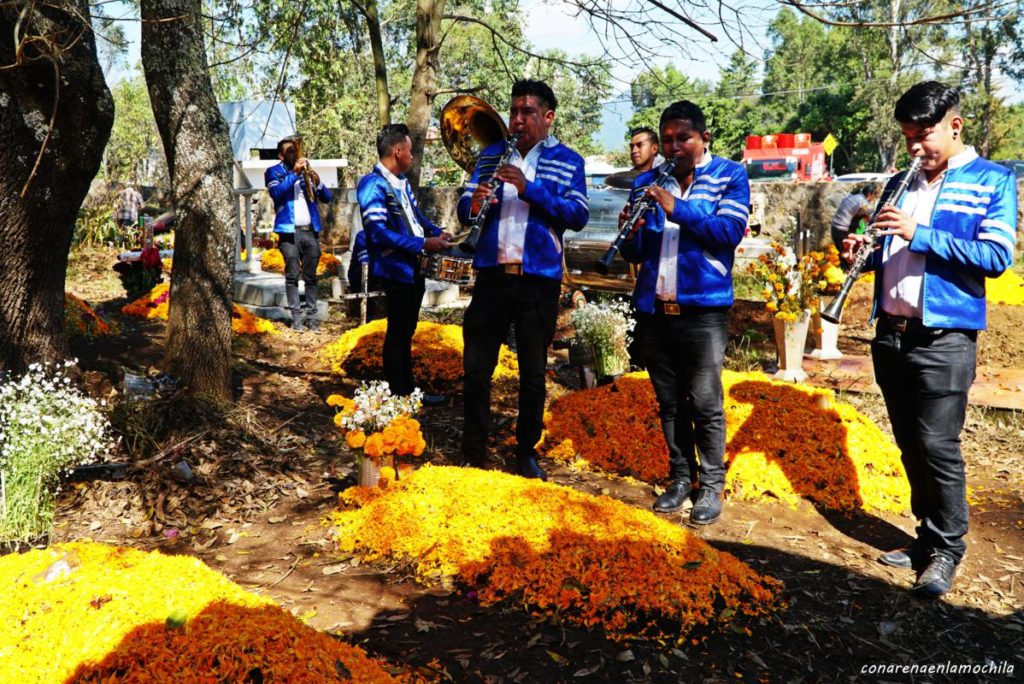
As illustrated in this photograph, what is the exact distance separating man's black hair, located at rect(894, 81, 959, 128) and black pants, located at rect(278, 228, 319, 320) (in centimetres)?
714

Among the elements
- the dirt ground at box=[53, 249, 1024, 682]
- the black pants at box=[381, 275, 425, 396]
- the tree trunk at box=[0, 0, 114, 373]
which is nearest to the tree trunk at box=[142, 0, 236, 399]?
the dirt ground at box=[53, 249, 1024, 682]

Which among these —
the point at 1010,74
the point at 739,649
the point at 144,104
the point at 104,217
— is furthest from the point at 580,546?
the point at 144,104

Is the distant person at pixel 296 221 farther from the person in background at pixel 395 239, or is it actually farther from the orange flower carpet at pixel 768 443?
the orange flower carpet at pixel 768 443

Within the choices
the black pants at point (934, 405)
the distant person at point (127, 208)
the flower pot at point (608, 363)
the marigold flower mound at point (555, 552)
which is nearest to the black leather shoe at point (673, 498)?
the marigold flower mound at point (555, 552)

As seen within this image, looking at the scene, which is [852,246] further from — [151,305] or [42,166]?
[151,305]

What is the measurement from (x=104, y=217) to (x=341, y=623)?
52.2ft

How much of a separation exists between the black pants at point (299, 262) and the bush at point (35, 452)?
5434 mm

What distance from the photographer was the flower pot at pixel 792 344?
748 cm

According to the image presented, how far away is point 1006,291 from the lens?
10.9 meters

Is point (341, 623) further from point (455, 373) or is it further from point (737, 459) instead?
point (455, 373)

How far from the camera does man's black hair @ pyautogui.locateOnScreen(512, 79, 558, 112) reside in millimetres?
4957

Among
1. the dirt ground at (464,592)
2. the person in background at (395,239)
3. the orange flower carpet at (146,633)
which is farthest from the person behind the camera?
the person in background at (395,239)

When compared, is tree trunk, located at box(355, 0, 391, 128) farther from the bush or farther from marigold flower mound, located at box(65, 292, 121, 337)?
the bush

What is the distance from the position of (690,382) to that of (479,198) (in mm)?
1610
